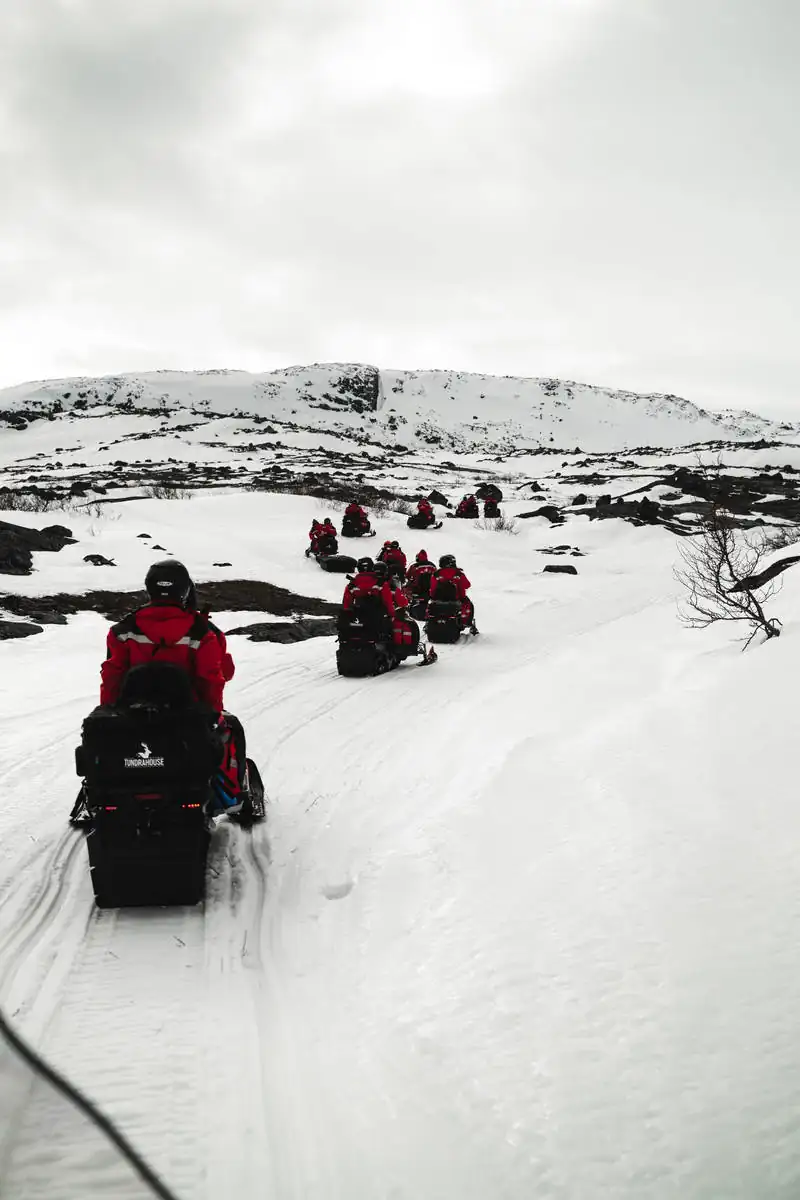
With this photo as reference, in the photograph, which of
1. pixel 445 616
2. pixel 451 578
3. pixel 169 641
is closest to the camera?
pixel 169 641

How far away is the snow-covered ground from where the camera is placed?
2.29 m

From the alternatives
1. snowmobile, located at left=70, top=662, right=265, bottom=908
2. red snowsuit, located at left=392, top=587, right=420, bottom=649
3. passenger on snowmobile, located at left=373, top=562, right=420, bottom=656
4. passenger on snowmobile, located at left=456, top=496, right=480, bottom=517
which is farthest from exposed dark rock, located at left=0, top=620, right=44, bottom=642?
passenger on snowmobile, located at left=456, top=496, right=480, bottom=517

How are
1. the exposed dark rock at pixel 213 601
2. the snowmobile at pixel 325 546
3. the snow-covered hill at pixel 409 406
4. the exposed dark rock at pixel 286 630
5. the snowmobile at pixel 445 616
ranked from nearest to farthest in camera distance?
the exposed dark rock at pixel 286 630
the snowmobile at pixel 445 616
the exposed dark rock at pixel 213 601
the snowmobile at pixel 325 546
the snow-covered hill at pixel 409 406

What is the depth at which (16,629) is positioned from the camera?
11.6 metres

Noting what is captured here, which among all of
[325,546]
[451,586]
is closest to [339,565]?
[325,546]

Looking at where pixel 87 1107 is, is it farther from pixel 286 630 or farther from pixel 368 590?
pixel 286 630

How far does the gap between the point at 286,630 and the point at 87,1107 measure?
1106 centimetres

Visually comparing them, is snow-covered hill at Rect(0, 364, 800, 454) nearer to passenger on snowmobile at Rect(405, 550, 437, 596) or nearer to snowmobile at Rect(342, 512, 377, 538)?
snowmobile at Rect(342, 512, 377, 538)

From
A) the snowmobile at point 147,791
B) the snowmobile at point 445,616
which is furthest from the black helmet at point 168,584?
the snowmobile at point 445,616

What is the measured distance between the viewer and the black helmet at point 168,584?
4344 mm

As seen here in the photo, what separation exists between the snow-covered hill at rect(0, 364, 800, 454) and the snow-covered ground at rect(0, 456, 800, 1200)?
86.4 metres

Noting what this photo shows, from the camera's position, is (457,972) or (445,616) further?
(445,616)

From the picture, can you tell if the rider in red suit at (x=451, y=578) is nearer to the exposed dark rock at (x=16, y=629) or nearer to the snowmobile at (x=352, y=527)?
the exposed dark rock at (x=16, y=629)

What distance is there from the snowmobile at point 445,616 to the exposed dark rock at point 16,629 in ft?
22.2
